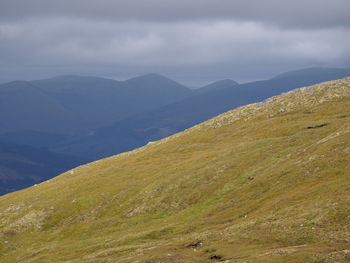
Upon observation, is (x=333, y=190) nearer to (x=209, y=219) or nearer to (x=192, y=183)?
(x=209, y=219)

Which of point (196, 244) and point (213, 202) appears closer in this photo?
point (196, 244)

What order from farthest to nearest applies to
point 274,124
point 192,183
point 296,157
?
point 274,124 → point 192,183 → point 296,157

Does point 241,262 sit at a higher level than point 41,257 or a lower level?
higher

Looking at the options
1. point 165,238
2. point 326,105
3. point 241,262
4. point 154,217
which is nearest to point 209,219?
point 165,238

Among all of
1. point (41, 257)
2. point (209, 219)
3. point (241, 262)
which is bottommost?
point (41, 257)

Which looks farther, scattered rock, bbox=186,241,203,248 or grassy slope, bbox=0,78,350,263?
scattered rock, bbox=186,241,203,248

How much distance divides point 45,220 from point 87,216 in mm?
10487

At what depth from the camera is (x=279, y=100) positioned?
141250mm

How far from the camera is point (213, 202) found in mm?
73625

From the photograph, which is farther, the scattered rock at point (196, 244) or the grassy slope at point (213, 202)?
the scattered rock at point (196, 244)

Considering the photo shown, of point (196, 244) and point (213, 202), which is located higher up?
point (196, 244)

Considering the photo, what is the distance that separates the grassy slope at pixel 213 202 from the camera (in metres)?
47.0

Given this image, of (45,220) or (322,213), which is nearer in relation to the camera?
(322,213)

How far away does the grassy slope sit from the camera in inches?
1852
